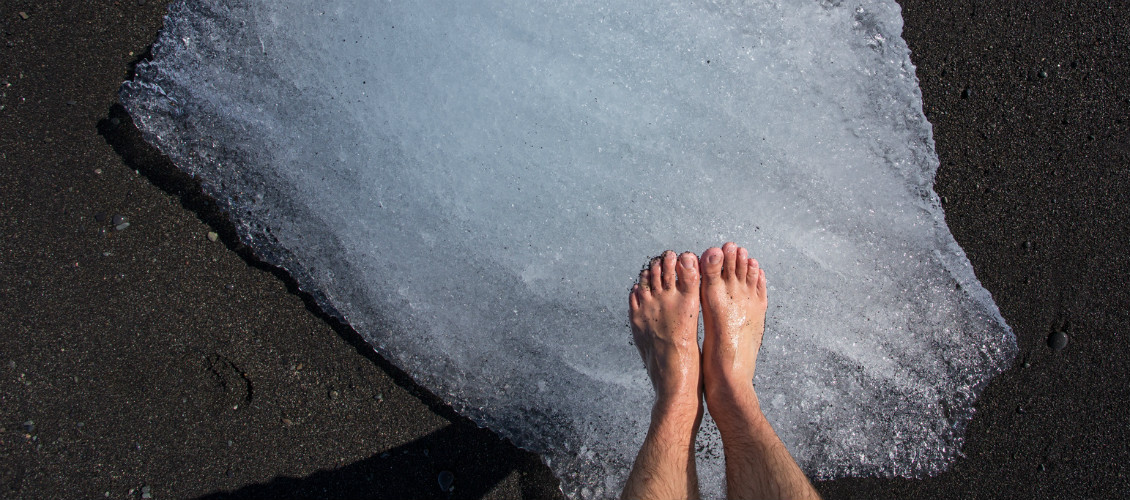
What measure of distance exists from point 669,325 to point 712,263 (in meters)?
0.26

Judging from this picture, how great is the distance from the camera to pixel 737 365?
5.86ft

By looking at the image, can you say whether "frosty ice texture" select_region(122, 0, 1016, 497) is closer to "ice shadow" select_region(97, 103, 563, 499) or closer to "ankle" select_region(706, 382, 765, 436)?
"ice shadow" select_region(97, 103, 563, 499)

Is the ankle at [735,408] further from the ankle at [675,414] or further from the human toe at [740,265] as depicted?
the human toe at [740,265]

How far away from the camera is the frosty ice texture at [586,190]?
6.00ft

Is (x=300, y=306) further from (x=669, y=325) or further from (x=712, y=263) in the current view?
(x=712, y=263)

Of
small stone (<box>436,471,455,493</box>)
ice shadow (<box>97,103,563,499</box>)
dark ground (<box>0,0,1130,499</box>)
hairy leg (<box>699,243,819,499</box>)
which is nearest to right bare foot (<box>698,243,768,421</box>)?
hairy leg (<box>699,243,819,499</box>)

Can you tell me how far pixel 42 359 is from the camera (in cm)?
180

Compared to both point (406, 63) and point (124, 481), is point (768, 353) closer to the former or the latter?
point (406, 63)

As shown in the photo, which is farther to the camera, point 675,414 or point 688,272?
point 688,272

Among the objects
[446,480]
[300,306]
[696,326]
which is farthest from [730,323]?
[300,306]

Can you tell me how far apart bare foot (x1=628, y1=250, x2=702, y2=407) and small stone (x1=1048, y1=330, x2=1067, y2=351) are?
50.4 inches

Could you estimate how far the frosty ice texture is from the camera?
1.83m

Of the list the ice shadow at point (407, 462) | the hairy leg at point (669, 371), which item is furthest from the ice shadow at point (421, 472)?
the hairy leg at point (669, 371)

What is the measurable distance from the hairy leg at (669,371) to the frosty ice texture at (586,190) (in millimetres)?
88
